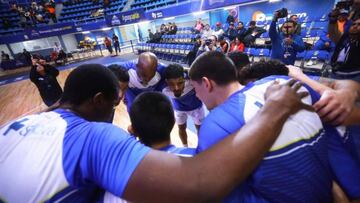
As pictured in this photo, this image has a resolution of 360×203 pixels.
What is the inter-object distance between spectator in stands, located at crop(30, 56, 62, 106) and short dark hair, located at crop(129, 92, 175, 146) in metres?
4.16

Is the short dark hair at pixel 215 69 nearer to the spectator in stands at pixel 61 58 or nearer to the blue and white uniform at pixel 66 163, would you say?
the blue and white uniform at pixel 66 163

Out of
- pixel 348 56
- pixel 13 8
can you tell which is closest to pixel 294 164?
pixel 348 56

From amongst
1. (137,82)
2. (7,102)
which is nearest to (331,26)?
(137,82)

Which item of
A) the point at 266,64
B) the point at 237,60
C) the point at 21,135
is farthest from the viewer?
the point at 237,60

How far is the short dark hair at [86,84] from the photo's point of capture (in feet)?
3.70

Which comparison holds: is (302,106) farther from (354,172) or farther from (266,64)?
(266,64)

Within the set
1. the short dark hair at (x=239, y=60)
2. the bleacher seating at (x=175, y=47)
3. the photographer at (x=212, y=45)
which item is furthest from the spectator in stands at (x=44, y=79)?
the bleacher seating at (x=175, y=47)

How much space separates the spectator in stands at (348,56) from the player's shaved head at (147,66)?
9.05 ft

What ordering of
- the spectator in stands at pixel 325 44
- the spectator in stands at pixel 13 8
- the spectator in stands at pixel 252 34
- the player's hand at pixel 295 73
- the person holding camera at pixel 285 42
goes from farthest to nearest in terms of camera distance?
the spectator in stands at pixel 13 8 → the spectator in stands at pixel 252 34 → the spectator in stands at pixel 325 44 → the person holding camera at pixel 285 42 → the player's hand at pixel 295 73

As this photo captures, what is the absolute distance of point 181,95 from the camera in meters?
3.25

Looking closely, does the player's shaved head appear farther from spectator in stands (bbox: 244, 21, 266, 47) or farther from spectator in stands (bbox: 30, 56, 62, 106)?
spectator in stands (bbox: 244, 21, 266, 47)

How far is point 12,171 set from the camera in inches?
32.3

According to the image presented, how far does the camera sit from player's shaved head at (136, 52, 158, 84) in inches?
118

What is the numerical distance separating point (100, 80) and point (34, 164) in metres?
0.49
